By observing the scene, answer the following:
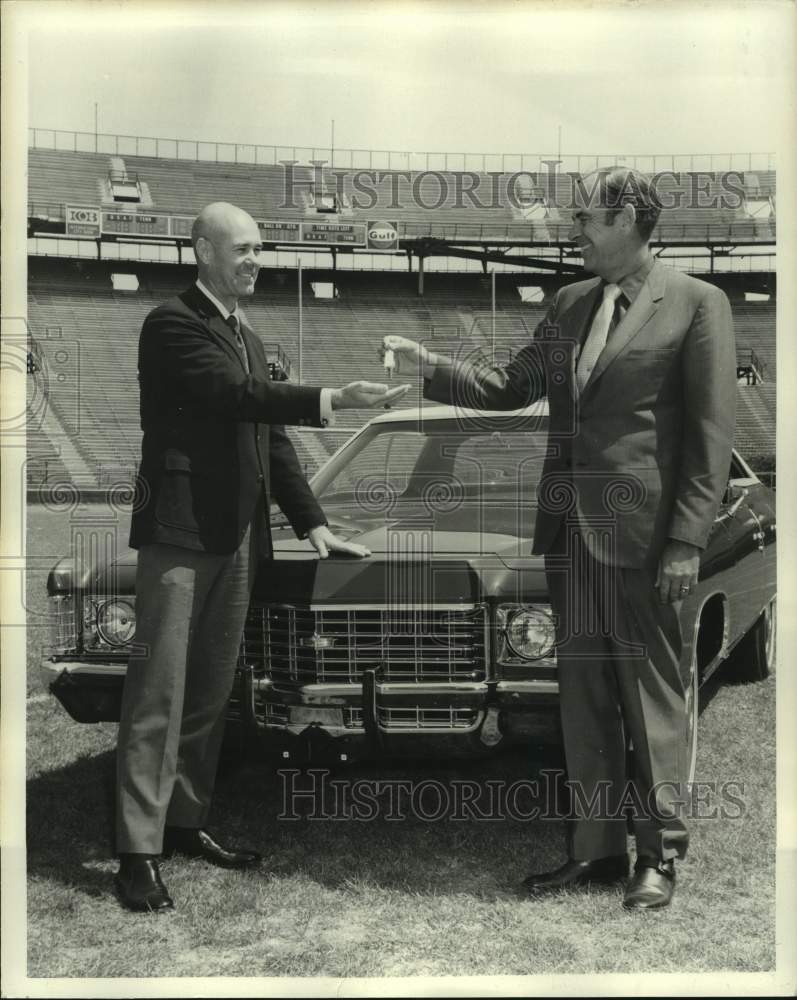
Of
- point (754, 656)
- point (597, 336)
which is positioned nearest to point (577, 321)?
point (597, 336)

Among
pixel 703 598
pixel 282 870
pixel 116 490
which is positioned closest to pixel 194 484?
pixel 116 490

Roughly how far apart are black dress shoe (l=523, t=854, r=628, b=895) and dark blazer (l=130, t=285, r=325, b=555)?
1.48 m

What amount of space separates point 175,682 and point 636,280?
1989mm

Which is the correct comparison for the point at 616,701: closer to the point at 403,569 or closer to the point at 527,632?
the point at 527,632

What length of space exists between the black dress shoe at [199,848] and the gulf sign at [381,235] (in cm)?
235

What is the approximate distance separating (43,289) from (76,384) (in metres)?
0.38

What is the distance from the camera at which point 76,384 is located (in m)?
3.88

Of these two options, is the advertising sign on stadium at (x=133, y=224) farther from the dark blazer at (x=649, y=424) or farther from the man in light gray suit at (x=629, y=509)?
the dark blazer at (x=649, y=424)

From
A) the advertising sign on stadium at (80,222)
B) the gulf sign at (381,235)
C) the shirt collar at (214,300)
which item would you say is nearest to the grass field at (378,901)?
the shirt collar at (214,300)

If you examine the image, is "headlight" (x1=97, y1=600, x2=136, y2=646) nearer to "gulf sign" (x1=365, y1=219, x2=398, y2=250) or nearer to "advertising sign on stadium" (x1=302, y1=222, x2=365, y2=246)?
"advertising sign on stadium" (x1=302, y1=222, x2=365, y2=246)

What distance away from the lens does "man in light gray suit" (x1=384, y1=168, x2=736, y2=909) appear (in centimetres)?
325

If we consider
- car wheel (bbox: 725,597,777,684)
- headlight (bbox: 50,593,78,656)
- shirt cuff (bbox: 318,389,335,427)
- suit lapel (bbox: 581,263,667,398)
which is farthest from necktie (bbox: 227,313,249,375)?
car wheel (bbox: 725,597,777,684)

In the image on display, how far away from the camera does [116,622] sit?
12.2ft

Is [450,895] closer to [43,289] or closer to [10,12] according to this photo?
[43,289]
